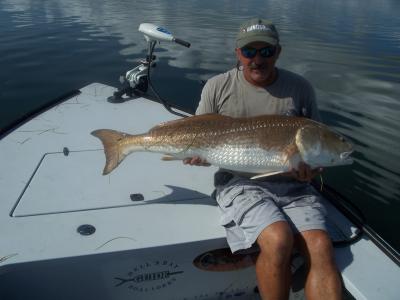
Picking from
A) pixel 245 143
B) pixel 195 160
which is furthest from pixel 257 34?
pixel 195 160

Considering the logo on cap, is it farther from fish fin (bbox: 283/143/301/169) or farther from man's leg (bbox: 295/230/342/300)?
man's leg (bbox: 295/230/342/300)

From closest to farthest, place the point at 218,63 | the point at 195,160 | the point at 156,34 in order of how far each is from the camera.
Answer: the point at 195,160 < the point at 156,34 < the point at 218,63

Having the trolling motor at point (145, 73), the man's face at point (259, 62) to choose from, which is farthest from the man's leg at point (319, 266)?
the trolling motor at point (145, 73)

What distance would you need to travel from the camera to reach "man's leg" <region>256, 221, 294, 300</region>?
2736 mm

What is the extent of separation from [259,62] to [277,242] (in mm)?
1550

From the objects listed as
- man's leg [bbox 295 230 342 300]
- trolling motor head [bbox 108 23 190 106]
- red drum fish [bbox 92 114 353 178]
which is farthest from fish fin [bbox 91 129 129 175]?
trolling motor head [bbox 108 23 190 106]

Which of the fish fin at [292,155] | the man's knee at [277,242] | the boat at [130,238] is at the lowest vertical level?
the boat at [130,238]

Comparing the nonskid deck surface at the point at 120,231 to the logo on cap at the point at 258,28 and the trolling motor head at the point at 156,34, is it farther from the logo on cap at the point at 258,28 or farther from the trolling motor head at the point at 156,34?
the trolling motor head at the point at 156,34

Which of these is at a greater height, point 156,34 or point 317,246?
point 156,34

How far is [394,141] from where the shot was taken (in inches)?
284

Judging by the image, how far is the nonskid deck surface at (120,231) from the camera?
2.79m

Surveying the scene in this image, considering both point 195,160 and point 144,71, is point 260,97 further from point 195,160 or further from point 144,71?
point 144,71

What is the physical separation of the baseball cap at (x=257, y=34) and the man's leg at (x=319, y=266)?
5.34 feet

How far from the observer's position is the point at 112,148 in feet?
11.3
